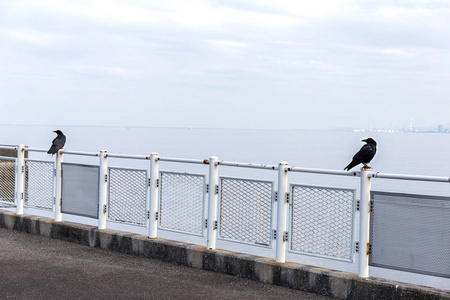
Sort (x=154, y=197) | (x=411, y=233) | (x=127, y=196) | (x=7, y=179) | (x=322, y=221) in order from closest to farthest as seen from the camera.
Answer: (x=411, y=233) → (x=322, y=221) → (x=154, y=197) → (x=127, y=196) → (x=7, y=179)

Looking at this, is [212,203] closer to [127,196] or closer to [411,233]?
[127,196]

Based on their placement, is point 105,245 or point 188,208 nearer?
point 188,208

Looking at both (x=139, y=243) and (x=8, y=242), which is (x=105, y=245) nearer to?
(x=139, y=243)

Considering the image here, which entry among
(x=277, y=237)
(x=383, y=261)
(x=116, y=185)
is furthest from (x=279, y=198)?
(x=116, y=185)

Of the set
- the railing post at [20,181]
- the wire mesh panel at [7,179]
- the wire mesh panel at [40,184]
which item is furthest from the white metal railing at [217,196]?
the wire mesh panel at [7,179]

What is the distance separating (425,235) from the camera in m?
Answer: 6.14

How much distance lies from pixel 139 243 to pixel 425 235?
4.23 meters

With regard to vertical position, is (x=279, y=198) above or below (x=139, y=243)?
above

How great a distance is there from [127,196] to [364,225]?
155 inches

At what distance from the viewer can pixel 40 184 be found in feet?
34.6

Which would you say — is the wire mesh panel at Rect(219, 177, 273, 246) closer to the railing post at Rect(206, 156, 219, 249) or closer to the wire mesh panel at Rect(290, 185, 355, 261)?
the railing post at Rect(206, 156, 219, 249)

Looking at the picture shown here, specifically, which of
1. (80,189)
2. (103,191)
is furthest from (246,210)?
(80,189)

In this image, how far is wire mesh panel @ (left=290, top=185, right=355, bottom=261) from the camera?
6.81 metres

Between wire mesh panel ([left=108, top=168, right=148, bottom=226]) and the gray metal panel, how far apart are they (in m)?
0.35
